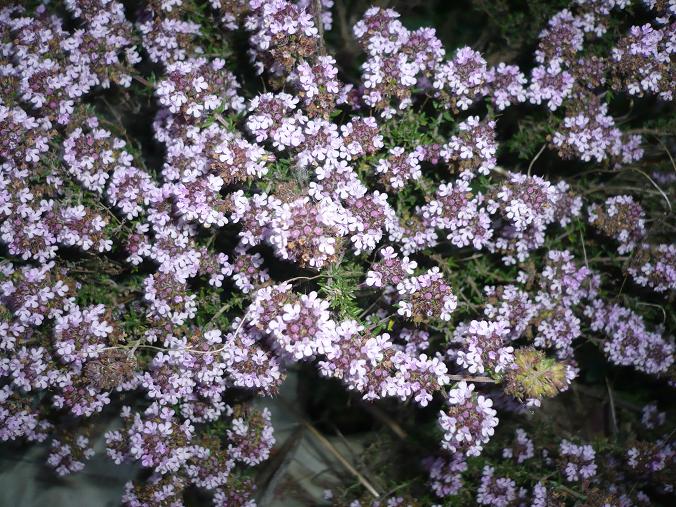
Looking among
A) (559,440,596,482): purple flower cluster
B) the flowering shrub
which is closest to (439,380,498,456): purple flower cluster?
the flowering shrub

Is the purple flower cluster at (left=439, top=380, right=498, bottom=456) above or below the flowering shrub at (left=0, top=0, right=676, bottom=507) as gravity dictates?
below

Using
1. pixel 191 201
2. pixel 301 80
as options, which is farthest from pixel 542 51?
pixel 191 201

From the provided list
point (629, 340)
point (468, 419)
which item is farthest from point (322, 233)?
point (629, 340)

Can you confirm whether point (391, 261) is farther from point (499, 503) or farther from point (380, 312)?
point (499, 503)

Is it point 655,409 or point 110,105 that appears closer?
point 110,105

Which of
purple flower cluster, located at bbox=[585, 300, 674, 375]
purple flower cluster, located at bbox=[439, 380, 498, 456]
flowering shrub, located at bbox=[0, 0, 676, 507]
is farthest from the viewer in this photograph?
purple flower cluster, located at bbox=[585, 300, 674, 375]

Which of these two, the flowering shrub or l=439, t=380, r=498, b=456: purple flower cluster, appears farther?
the flowering shrub

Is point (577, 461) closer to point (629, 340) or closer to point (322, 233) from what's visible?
point (629, 340)

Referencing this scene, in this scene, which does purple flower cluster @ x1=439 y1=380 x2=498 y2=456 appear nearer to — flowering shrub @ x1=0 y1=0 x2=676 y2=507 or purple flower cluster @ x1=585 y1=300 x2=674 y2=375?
flowering shrub @ x1=0 y1=0 x2=676 y2=507
